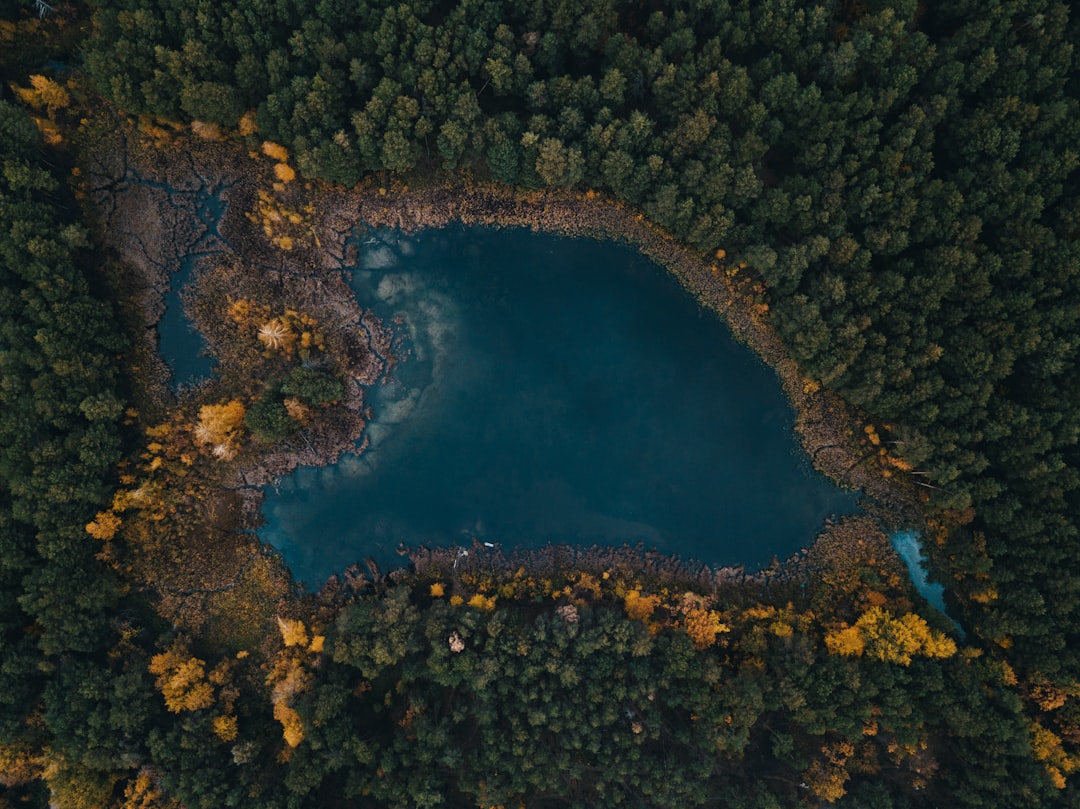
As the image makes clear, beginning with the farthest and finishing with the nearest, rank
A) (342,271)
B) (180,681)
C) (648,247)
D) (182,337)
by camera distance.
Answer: (648,247) < (342,271) < (182,337) < (180,681)

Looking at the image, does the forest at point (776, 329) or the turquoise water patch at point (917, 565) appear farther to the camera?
the turquoise water patch at point (917, 565)

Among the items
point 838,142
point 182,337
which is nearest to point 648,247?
point 838,142

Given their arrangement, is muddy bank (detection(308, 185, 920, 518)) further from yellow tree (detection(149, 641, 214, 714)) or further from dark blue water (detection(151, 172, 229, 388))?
yellow tree (detection(149, 641, 214, 714))

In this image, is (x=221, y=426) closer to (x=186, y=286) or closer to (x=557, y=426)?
(x=186, y=286)

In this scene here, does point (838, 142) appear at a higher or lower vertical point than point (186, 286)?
higher

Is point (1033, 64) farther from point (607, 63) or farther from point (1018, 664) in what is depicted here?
point (1018, 664)

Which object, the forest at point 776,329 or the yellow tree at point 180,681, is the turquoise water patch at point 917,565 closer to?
the forest at point 776,329

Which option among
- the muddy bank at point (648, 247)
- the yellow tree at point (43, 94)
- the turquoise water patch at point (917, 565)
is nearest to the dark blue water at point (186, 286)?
the muddy bank at point (648, 247)
